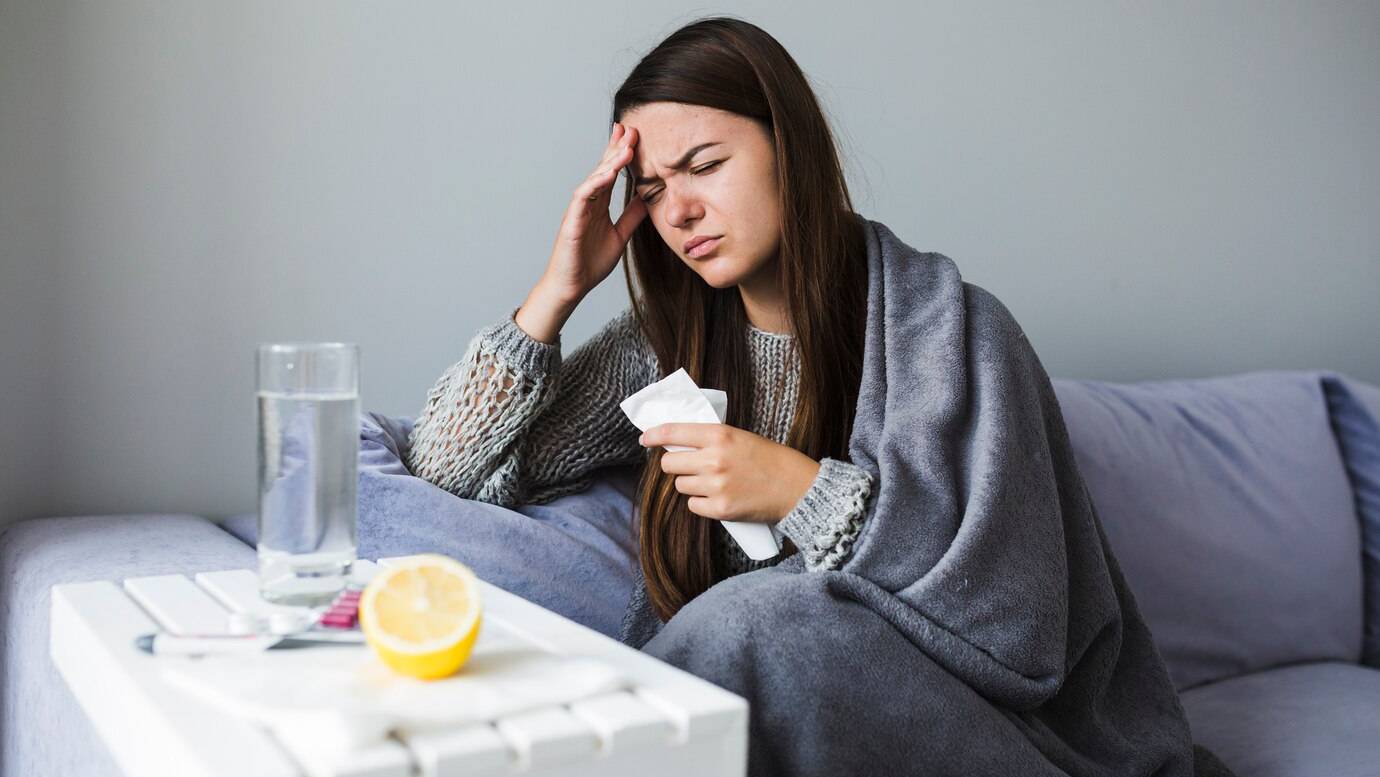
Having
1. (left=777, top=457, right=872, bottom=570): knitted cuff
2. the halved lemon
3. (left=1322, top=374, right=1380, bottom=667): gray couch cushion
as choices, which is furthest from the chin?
(left=1322, top=374, right=1380, bottom=667): gray couch cushion

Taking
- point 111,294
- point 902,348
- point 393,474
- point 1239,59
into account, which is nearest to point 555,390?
point 393,474

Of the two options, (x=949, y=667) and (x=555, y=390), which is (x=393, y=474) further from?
(x=949, y=667)

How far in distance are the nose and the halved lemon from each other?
647mm

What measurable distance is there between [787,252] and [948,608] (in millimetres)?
429

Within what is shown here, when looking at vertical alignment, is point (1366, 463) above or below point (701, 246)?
below

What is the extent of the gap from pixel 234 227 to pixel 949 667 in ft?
3.13

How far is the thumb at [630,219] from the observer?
4.52 feet

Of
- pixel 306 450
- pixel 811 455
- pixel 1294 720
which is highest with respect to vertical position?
pixel 306 450

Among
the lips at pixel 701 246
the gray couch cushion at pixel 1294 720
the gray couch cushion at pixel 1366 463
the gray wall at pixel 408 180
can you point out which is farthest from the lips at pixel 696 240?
the gray couch cushion at pixel 1366 463

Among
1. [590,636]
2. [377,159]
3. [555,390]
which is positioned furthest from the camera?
[377,159]

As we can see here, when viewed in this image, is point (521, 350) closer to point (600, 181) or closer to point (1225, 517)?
point (600, 181)

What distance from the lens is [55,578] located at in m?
1.10

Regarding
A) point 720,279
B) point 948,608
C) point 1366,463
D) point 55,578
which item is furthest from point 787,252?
point 1366,463

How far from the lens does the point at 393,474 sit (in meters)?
1.28
